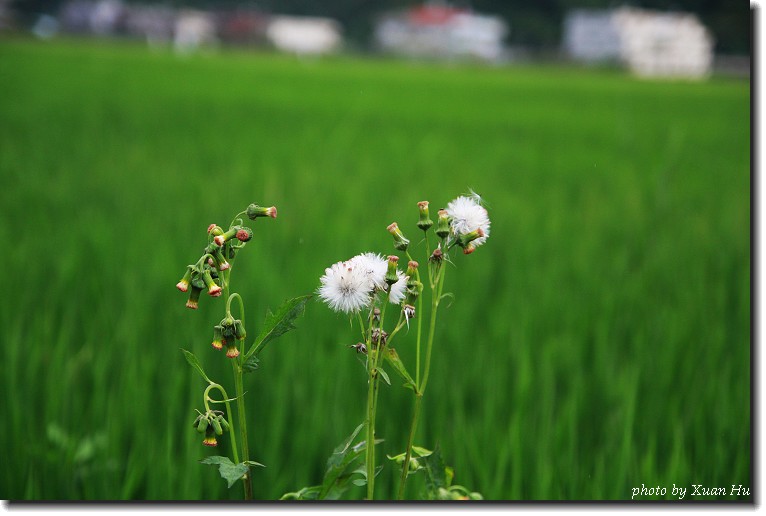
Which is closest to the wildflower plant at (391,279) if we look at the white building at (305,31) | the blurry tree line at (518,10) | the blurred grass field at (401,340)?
the blurred grass field at (401,340)

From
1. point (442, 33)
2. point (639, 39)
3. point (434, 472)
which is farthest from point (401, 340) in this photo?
point (442, 33)

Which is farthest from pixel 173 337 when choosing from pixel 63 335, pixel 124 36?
pixel 124 36

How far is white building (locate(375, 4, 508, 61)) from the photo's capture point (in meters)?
2.16

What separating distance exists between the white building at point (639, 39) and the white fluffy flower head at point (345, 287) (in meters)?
1.54

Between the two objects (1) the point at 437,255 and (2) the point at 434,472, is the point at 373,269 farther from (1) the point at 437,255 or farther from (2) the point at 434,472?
(2) the point at 434,472

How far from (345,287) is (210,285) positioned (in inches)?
2.9

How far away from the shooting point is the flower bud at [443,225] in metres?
0.41

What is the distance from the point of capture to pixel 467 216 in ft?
1.35

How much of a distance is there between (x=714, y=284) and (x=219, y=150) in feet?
7.43

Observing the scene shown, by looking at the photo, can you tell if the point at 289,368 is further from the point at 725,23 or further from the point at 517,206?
the point at 517,206

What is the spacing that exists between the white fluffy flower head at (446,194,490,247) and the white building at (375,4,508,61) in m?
1.68

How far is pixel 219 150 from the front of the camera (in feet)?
10.8

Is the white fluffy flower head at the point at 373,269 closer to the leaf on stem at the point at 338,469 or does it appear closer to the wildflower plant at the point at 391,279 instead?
the wildflower plant at the point at 391,279

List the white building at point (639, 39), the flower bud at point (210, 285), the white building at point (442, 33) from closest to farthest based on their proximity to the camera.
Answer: the flower bud at point (210, 285)
the white building at point (639, 39)
the white building at point (442, 33)
